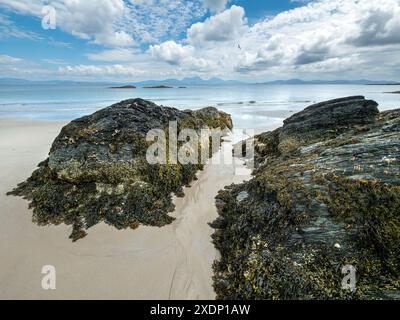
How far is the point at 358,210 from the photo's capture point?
15.1 feet

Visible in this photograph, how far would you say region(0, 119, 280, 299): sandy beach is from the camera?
4758 mm

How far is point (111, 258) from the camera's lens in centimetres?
554

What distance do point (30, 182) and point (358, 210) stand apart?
10193 millimetres

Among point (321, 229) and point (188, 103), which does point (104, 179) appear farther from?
point (188, 103)

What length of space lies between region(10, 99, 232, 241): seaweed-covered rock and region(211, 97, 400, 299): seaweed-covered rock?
2.51m

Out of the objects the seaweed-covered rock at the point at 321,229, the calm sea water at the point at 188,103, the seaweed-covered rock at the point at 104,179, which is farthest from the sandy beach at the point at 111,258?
the calm sea water at the point at 188,103

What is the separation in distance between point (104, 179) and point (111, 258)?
2.82 m

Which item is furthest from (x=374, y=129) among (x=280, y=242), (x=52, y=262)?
(x=52, y=262)

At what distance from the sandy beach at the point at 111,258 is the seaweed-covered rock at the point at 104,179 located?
37cm

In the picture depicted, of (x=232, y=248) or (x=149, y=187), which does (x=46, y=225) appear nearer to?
(x=149, y=187)

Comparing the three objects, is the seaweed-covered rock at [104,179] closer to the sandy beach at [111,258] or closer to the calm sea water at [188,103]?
the sandy beach at [111,258]

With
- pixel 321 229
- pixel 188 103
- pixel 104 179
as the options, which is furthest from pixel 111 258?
pixel 188 103

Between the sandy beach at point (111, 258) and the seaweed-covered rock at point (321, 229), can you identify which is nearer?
the seaweed-covered rock at point (321, 229)

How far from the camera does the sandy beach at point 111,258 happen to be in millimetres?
A: 4758
